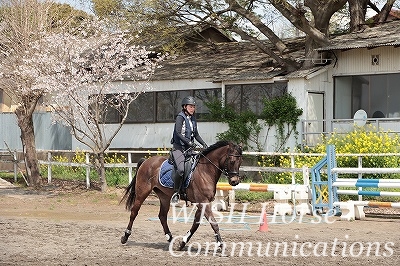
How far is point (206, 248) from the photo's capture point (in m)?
14.0

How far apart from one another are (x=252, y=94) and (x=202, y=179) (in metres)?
16.8

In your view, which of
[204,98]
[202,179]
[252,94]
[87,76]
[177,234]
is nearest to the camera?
[202,179]

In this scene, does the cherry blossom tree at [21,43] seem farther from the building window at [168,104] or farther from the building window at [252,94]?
the building window at [252,94]

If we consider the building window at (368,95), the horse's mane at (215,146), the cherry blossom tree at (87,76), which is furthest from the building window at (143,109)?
the horse's mane at (215,146)

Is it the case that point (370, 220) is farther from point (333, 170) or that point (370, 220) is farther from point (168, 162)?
point (168, 162)

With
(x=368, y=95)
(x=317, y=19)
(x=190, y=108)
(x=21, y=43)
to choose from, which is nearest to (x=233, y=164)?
(x=190, y=108)

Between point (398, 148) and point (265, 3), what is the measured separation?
871 cm

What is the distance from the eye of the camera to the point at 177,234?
53.4 feet

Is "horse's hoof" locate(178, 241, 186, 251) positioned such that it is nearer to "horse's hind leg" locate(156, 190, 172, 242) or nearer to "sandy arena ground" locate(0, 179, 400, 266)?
"sandy arena ground" locate(0, 179, 400, 266)

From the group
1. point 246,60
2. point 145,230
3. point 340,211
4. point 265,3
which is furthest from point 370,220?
point 246,60

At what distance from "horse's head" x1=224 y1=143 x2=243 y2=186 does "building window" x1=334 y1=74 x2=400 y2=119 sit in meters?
15.8

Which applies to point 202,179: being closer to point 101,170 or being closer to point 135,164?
point 135,164

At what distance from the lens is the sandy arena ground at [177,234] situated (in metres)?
12.5

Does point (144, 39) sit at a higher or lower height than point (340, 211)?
higher
